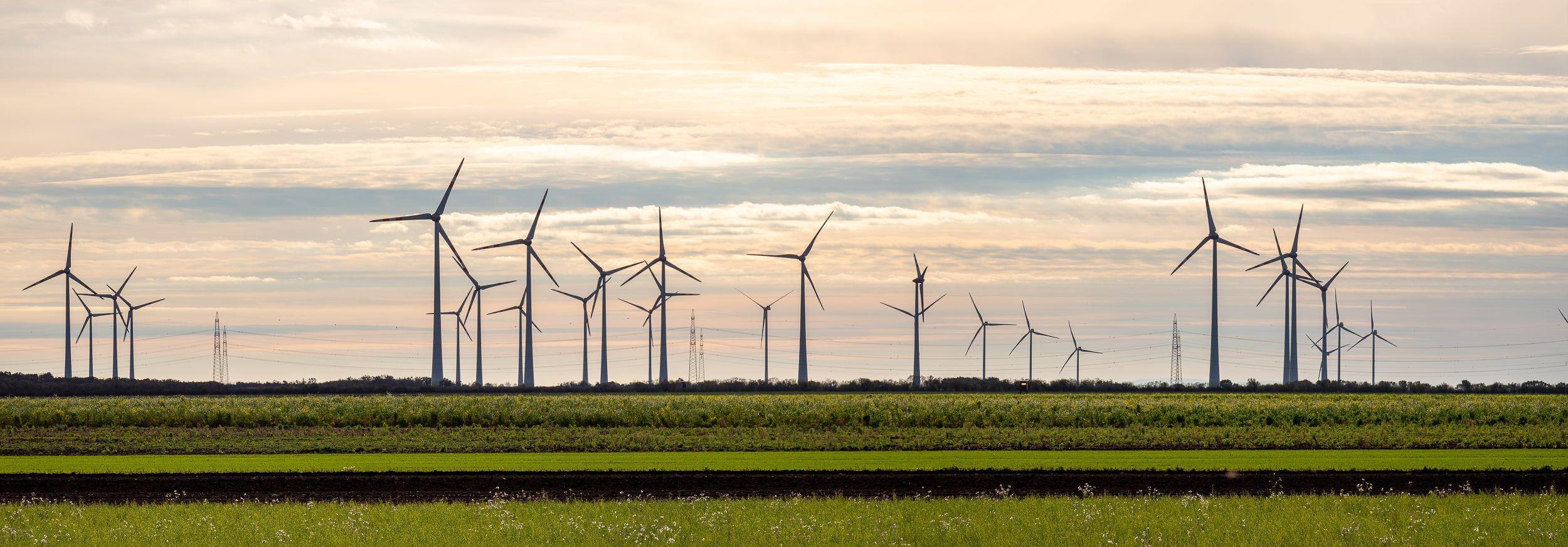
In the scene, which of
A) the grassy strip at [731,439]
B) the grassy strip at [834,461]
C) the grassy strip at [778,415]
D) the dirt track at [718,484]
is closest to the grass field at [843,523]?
the dirt track at [718,484]

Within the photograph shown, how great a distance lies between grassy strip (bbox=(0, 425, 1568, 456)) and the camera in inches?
2441

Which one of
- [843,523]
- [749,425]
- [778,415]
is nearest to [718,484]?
[843,523]

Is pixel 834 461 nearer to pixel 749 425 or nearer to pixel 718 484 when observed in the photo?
pixel 718 484

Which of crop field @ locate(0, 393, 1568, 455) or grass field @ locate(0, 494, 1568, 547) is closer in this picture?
grass field @ locate(0, 494, 1568, 547)

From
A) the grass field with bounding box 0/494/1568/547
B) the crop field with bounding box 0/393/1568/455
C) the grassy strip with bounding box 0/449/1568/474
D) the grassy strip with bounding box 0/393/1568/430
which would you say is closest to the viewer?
the grass field with bounding box 0/494/1568/547

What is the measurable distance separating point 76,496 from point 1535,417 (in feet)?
240

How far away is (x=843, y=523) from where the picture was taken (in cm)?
3183

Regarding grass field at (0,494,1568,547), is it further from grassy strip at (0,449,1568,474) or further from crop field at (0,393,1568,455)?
crop field at (0,393,1568,455)

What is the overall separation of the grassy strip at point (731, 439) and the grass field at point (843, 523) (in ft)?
85.4

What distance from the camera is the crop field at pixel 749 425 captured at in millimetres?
63094

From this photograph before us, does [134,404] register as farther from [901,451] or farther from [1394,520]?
[1394,520]

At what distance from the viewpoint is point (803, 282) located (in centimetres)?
12988

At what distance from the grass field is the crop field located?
85.5ft

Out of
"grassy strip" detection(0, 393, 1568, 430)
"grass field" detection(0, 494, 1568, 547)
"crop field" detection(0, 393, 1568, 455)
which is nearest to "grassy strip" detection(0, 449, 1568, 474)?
"crop field" detection(0, 393, 1568, 455)
